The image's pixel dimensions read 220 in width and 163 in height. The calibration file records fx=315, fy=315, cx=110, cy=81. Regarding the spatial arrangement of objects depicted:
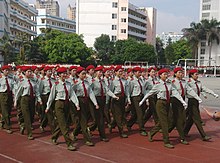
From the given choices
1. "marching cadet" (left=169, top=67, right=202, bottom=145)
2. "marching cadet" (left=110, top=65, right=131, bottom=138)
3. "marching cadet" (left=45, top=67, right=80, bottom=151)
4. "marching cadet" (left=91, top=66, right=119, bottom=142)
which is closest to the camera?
"marching cadet" (left=45, top=67, right=80, bottom=151)

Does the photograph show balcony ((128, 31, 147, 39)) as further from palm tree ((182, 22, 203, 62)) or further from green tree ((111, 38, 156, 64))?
green tree ((111, 38, 156, 64))

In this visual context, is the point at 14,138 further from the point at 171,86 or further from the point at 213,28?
the point at 213,28

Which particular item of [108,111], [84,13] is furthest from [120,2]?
[108,111]

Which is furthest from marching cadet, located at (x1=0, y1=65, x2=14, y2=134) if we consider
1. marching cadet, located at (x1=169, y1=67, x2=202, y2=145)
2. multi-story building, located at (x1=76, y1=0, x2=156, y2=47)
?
multi-story building, located at (x1=76, y1=0, x2=156, y2=47)

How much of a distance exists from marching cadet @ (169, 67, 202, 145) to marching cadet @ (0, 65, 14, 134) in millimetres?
4110

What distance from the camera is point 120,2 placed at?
66.4 metres

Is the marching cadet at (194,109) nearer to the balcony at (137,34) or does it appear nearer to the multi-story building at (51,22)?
the balcony at (137,34)

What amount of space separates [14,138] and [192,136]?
435 centimetres

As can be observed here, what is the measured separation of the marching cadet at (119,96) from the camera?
7590 mm

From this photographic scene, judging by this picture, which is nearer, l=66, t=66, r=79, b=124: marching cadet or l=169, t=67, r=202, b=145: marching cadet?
l=66, t=66, r=79, b=124: marching cadet

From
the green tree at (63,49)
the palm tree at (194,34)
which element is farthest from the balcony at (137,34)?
the green tree at (63,49)

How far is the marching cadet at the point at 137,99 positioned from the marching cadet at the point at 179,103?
35.6 inches

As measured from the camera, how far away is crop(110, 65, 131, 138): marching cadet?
7.59 metres

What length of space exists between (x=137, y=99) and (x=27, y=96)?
272 centimetres
